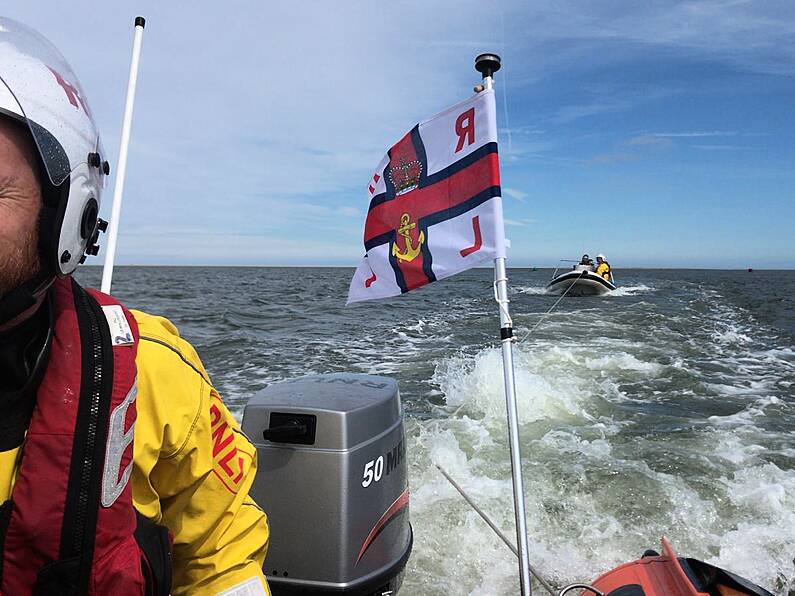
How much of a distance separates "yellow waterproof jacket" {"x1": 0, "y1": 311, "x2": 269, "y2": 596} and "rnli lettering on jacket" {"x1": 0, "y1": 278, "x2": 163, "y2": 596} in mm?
56

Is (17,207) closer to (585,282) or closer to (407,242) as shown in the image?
(407,242)

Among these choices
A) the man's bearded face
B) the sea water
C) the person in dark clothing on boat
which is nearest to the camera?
the man's bearded face

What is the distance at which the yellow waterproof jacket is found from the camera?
1047 mm

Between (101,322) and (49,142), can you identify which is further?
(101,322)

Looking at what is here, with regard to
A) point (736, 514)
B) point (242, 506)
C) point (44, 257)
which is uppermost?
point (44, 257)

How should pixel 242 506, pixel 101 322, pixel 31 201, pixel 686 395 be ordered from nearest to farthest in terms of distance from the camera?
pixel 31 201 → pixel 101 322 → pixel 242 506 → pixel 686 395

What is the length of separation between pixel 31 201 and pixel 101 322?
0.85ft

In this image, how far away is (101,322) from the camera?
1.04 m

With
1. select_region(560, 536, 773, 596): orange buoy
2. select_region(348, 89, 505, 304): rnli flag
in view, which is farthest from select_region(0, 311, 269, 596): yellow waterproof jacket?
select_region(348, 89, 505, 304): rnli flag

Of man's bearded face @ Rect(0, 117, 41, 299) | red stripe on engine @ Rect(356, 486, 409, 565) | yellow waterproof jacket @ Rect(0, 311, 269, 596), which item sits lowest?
red stripe on engine @ Rect(356, 486, 409, 565)

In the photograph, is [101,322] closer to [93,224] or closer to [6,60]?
[93,224]

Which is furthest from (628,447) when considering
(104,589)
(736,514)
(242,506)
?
(104,589)

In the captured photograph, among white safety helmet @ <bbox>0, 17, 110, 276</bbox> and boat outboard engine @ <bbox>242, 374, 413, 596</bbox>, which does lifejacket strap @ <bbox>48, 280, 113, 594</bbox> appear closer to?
white safety helmet @ <bbox>0, 17, 110, 276</bbox>

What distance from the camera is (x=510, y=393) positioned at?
2252 mm
